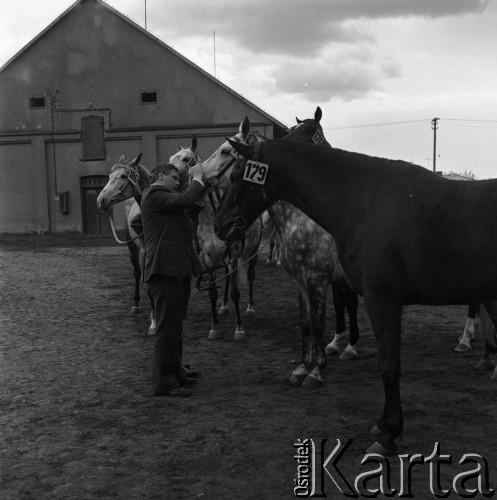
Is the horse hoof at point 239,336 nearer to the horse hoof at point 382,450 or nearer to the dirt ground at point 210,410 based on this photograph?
the dirt ground at point 210,410

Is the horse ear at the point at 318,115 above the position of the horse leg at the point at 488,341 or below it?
above

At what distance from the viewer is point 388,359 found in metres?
4.05

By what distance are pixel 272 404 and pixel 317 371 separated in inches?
29.5

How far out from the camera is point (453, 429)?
4.53 m

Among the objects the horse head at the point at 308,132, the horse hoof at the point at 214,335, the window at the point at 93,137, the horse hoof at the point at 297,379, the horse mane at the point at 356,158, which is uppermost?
the window at the point at 93,137

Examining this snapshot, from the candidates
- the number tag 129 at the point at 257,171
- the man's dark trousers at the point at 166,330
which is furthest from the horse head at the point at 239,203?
the man's dark trousers at the point at 166,330

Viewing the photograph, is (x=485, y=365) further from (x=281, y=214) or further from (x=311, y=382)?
(x=281, y=214)

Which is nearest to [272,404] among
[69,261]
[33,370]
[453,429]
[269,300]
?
[453,429]

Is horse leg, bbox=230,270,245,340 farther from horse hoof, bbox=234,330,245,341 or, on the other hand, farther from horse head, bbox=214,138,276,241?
horse head, bbox=214,138,276,241

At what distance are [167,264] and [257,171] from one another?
1.48 m

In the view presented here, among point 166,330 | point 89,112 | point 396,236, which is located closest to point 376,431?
point 396,236

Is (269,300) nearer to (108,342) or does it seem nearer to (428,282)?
(108,342)

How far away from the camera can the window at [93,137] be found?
27.3 metres

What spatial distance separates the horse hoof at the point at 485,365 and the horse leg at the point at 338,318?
161 centimetres
